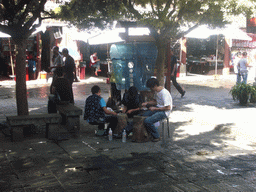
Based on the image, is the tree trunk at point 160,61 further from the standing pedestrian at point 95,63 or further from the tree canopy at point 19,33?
the standing pedestrian at point 95,63

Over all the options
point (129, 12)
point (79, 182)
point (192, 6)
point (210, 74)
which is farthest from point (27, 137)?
point (210, 74)

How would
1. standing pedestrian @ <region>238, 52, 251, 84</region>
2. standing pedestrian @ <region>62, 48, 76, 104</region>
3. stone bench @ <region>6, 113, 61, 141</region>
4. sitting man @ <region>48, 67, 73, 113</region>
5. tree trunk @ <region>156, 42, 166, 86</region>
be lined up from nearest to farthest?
stone bench @ <region>6, 113, 61, 141</region>, sitting man @ <region>48, 67, 73, 113</region>, tree trunk @ <region>156, 42, 166, 86</region>, standing pedestrian @ <region>62, 48, 76, 104</region>, standing pedestrian @ <region>238, 52, 251, 84</region>

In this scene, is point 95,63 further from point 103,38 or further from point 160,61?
point 160,61

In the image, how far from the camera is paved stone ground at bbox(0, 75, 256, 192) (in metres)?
5.30

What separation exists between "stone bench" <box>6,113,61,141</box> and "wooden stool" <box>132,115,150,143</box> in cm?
176

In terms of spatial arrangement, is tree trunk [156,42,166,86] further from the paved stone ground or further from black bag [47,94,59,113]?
black bag [47,94,59,113]

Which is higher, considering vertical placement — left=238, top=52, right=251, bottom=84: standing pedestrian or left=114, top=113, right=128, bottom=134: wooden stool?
left=238, top=52, right=251, bottom=84: standing pedestrian

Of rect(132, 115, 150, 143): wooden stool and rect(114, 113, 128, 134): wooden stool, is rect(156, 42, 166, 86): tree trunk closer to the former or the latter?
rect(114, 113, 128, 134): wooden stool

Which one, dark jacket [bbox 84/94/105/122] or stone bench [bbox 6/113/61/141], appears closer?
stone bench [bbox 6/113/61/141]

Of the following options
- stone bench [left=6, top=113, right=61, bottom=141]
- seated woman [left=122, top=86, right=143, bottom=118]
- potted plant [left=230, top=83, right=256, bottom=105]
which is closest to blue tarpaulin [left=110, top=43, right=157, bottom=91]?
seated woman [left=122, top=86, right=143, bottom=118]

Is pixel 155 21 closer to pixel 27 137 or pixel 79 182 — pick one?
pixel 27 137

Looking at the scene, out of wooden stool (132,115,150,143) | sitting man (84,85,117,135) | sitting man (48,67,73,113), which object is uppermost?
sitting man (48,67,73,113)

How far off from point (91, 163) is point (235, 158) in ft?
8.75

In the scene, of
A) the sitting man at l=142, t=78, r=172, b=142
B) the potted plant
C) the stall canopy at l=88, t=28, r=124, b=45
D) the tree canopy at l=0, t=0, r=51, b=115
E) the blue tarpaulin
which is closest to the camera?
the sitting man at l=142, t=78, r=172, b=142
